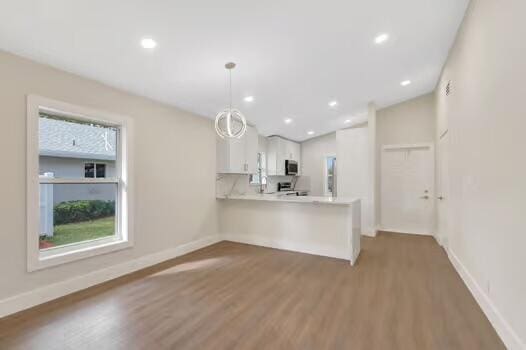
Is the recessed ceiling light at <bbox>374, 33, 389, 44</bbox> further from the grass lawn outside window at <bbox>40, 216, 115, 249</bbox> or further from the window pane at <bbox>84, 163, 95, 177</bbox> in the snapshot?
the grass lawn outside window at <bbox>40, 216, 115, 249</bbox>

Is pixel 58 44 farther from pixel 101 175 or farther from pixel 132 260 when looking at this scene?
pixel 132 260

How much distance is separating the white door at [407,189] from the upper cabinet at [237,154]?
331 cm

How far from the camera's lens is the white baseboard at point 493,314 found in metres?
1.84

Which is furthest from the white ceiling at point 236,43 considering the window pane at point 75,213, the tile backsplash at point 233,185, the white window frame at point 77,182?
the tile backsplash at point 233,185

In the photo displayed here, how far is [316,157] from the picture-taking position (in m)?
8.37

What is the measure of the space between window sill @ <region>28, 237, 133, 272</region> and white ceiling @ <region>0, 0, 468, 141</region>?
2108mm

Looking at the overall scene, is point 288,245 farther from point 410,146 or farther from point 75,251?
point 410,146

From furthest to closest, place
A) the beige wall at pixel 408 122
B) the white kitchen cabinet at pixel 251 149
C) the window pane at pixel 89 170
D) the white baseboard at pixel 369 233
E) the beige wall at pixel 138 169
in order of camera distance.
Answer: the beige wall at pixel 408 122 < the white baseboard at pixel 369 233 < the white kitchen cabinet at pixel 251 149 < the window pane at pixel 89 170 < the beige wall at pixel 138 169

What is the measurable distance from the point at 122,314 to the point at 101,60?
2.66 metres

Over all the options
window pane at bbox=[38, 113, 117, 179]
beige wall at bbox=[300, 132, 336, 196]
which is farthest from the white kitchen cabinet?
beige wall at bbox=[300, 132, 336, 196]

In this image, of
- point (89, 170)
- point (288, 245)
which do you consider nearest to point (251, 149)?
point (288, 245)

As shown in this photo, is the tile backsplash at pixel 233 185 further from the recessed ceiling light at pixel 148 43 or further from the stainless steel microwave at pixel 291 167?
the recessed ceiling light at pixel 148 43

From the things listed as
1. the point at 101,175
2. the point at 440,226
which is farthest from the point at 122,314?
the point at 440,226

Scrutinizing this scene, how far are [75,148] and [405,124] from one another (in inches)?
256
